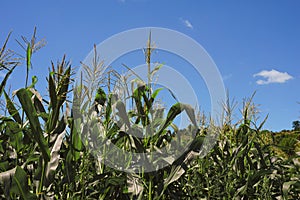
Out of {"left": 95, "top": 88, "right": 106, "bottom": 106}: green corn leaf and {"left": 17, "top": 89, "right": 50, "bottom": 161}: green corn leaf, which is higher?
{"left": 95, "top": 88, "right": 106, "bottom": 106}: green corn leaf

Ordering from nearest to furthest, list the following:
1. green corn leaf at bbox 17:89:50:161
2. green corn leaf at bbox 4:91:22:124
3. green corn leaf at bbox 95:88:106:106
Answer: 1. green corn leaf at bbox 17:89:50:161
2. green corn leaf at bbox 4:91:22:124
3. green corn leaf at bbox 95:88:106:106

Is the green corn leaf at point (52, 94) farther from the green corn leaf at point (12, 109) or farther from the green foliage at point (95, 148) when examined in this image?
the green corn leaf at point (12, 109)

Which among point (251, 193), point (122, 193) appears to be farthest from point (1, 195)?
point (251, 193)

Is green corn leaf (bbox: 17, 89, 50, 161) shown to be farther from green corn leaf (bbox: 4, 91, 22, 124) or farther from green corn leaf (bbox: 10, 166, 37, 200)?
green corn leaf (bbox: 4, 91, 22, 124)

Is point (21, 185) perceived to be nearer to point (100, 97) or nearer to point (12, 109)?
point (12, 109)

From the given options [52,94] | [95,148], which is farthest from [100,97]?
[52,94]

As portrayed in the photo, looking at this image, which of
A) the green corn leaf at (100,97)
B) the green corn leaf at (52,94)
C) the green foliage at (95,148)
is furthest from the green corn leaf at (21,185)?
the green corn leaf at (100,97)

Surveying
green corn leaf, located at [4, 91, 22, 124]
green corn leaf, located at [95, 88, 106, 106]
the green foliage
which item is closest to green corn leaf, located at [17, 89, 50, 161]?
the green foliage

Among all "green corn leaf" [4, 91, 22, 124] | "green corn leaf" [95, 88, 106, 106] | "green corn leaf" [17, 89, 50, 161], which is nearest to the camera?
"green corn leaf" [17, 89, 50, 161]

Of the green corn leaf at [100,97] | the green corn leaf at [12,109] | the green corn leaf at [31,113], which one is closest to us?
the green corn leaf at [31,113]

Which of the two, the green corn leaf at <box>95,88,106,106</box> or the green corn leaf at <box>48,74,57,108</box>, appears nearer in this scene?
the green corn leaf at <box>48,74,57,108</box>

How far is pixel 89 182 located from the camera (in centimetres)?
225

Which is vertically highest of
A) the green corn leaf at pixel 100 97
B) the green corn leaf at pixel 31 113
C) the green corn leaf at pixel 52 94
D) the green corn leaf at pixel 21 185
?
the green corn leaf at pixel 100 97

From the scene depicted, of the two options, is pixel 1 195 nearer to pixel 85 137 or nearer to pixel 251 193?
pixel 85 137
